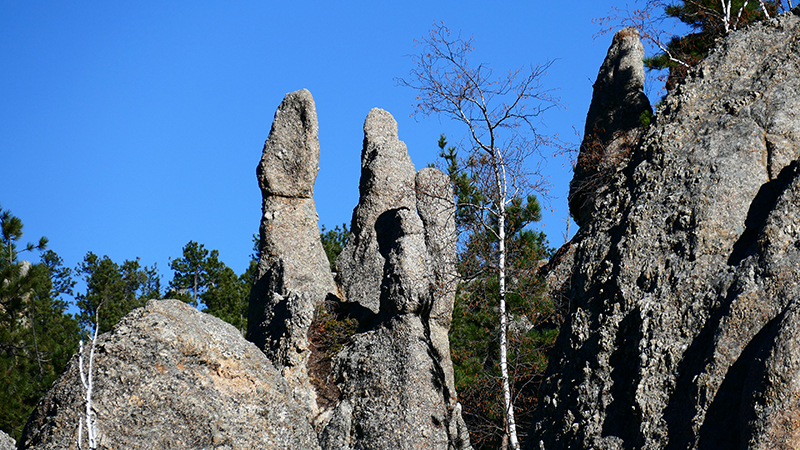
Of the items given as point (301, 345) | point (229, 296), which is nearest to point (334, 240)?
point (229, 296)

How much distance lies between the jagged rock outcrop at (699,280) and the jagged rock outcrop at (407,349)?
659 cm

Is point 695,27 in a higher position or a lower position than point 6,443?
higher

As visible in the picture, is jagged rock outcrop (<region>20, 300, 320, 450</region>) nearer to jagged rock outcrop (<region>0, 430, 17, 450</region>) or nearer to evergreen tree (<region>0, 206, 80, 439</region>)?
jagged rock outcrop (<region>0, 430, 17, 450</region>)

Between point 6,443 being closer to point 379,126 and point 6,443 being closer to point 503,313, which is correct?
point 503,313

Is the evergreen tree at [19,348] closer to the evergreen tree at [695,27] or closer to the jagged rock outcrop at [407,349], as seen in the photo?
the jagged rock outcrop at [407,349]

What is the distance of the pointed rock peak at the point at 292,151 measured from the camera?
1972 cm

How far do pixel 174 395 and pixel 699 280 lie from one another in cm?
459

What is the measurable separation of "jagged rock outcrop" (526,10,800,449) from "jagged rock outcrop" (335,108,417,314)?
1200cm

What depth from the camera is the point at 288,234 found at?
1912 cm

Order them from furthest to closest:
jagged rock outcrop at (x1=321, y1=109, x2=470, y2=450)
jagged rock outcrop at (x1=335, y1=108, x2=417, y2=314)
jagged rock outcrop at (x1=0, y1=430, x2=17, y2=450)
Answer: jagged rock outcrop at (x1=335, y1=108, x2=417, y2=314)
jagged rock outcrop at (x1=321, y1=109, x2=470, y2=450)
jagged rock outcrop at (x1=0, y1=430, x2=17, y2=450)

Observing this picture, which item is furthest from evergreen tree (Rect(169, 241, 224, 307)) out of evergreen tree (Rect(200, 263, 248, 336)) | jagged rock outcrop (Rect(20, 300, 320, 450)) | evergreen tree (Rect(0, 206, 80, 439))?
jagged rock outcrop (Rect(20, 300, 320, 450))

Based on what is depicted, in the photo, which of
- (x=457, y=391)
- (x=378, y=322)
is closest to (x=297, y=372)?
(x=378, y=322)

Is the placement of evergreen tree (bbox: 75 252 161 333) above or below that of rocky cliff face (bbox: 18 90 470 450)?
above

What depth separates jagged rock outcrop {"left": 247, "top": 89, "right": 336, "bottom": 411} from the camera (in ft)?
52.9
